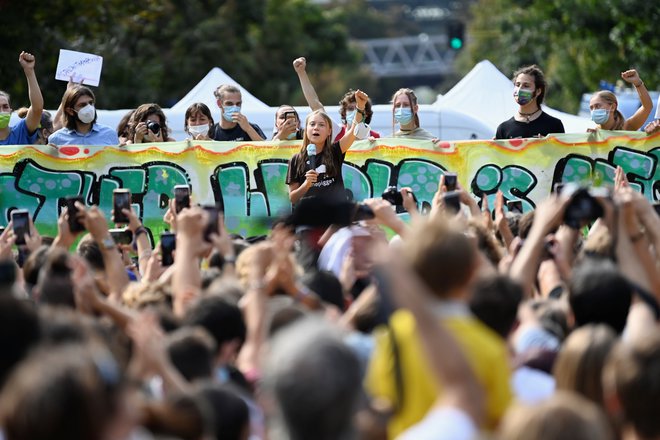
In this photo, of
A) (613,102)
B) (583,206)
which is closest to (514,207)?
(613,102)

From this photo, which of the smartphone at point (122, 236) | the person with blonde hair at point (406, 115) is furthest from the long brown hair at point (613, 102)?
the smartphone at point (122, 236)

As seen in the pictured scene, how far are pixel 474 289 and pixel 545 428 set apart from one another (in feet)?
4.67

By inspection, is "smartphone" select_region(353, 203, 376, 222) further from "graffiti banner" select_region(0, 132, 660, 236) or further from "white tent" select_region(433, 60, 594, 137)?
"white tent" select_region(433, 60, 594, 137)

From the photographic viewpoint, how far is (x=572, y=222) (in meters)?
5.71

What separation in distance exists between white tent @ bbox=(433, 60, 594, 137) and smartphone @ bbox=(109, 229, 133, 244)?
7.18m

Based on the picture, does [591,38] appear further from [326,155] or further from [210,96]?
[326,155]

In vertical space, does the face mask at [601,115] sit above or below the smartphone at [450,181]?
above

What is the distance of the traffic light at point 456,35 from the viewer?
26.9 meters

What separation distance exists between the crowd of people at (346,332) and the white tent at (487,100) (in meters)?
7.56

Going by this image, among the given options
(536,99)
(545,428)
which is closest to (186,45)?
(536,99)

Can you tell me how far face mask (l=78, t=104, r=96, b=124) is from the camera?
407 inches

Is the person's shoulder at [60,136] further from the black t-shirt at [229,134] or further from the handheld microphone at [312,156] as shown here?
the handheld microphone at [312,156]

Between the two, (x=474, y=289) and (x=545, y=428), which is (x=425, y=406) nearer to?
(x=545, y=428)

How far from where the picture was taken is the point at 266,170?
34.9 ft
